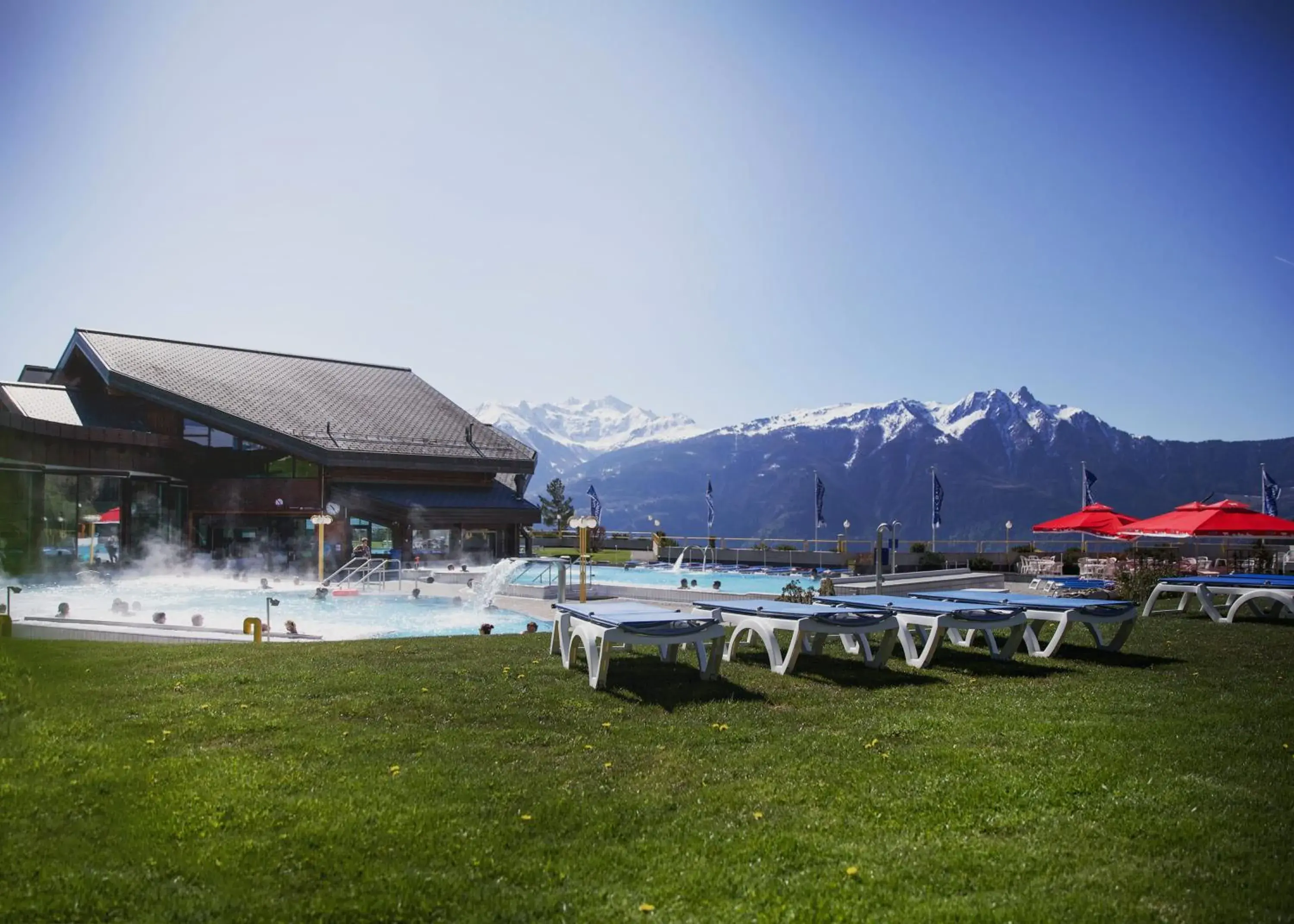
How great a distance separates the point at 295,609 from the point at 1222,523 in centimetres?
1812

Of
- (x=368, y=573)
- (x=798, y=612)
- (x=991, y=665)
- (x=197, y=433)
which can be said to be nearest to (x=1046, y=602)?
(x=991, y=665)

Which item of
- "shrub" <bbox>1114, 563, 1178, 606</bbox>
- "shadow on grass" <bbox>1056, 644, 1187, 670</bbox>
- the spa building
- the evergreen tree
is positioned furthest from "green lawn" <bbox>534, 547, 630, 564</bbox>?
"shadow on grass" <bbox>1056, 644, 1187, 670</bbox>

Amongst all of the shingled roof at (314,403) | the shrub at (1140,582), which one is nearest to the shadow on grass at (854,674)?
the shrub at (1140,582)

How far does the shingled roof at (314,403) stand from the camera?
24.1m

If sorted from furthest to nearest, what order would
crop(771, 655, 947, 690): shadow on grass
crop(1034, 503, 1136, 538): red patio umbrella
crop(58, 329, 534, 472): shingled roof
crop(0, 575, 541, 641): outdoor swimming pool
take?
crop(58, 329, 534, 472): shingled roof
crop(1034, 503, 1136, 538): red patio umbrella
crop(0, 575, 541, 641): outdoor swimming pool
crop(771, 655, 947, 690): shadow on grass

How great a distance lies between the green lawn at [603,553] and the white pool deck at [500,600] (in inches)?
407

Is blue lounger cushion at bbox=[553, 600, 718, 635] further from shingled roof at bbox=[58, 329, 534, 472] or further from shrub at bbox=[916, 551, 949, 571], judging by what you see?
shrub at bbox=[916, 551, 949, 571]

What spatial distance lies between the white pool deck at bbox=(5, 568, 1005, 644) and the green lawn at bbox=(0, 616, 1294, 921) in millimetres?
771

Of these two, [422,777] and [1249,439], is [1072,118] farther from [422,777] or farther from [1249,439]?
[1249,439]

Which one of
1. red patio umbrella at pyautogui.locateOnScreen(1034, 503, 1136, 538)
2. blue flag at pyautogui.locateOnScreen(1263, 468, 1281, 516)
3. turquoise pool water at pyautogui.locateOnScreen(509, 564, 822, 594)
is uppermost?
blue flag at pyautogui.locateOnScreen(1263, 468, 1281, 516)

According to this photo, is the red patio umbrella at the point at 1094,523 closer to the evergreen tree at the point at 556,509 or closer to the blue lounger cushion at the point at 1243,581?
the blue lounger cushion at the point at 1243,581

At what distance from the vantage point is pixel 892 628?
755 centimetres

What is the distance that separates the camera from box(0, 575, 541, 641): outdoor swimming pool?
12.0 meters

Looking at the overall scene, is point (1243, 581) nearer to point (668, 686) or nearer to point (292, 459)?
point (668, 686)
